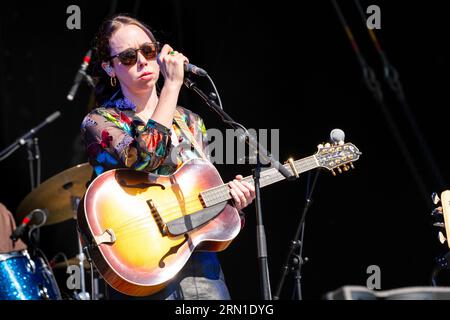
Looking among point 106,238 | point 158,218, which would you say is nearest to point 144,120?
point 158,218

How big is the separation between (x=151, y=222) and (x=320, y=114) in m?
2.61

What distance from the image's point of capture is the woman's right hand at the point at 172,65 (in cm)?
311

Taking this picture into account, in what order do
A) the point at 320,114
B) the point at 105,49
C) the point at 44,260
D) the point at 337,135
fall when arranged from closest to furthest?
the point at 105,49, the point at 337,135, the point at 44,260, the point at 320,114

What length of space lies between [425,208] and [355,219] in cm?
51

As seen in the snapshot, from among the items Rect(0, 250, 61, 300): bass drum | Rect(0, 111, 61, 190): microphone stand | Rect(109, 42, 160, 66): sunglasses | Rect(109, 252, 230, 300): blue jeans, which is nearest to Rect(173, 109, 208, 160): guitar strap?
Rect(109, 42, 160, 66): sunglasses

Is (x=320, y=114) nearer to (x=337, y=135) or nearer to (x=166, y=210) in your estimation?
(x=337, y=135)

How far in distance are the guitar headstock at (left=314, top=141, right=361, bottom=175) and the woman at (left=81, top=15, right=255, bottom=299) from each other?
0.56 m

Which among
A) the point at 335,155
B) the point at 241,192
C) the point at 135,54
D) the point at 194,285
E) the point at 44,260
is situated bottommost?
the point at 194,285

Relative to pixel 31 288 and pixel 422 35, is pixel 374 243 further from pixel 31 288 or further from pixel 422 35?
pixel 31 288

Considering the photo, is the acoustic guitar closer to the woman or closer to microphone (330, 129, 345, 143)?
the woman

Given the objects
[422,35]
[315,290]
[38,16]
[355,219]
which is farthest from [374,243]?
[38,16]

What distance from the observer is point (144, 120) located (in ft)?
11.0

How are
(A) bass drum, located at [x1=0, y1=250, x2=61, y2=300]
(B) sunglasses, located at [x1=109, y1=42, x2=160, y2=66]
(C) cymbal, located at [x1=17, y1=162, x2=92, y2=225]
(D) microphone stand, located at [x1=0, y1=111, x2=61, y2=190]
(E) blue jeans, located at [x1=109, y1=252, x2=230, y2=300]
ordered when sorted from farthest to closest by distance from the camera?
(D) microphone stand, located at [x1=0, y1=111, x2=61, y2=190] → (C) cymbal, located at [x1=17, y1=162, x2=92, y2=225] → (A) bass drum, located at [x1=0, y1=250, x2=61, y2=300] → (B) sunglasses, located at [x1=109, y1=42, x2=160, y2=66] → (E) blue jeans, located at [x1=109, y1=252, x2=230, y2=300]

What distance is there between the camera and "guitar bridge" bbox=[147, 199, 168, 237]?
10.5ft
